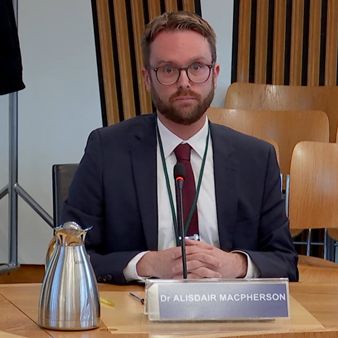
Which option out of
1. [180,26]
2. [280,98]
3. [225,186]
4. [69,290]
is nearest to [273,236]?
[225,186]

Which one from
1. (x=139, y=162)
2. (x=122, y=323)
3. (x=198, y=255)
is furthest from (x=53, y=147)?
(x=122, y=323)

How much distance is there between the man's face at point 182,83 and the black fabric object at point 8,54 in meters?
2.08

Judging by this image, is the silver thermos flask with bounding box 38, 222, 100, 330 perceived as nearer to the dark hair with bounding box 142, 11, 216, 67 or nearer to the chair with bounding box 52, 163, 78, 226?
the dark hair with bounding box 142, 11, 216, 67

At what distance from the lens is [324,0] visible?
5.26m

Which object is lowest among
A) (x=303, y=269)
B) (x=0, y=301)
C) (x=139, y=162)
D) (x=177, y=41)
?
(x=303, y=269)

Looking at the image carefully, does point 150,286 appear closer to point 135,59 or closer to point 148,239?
point 148,239

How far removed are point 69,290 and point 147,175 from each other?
78 cm

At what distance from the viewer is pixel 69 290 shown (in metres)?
1.46

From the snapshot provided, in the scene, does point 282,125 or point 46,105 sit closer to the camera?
point 282,125

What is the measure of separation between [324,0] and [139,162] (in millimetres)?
3355

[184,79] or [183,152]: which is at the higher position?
[184,79]

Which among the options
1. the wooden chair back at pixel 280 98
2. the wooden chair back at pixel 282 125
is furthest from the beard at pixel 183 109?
the wooden chair back at pixel 280 98

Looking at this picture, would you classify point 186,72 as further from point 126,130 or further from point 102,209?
point 102,209

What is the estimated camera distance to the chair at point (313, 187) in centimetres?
311
